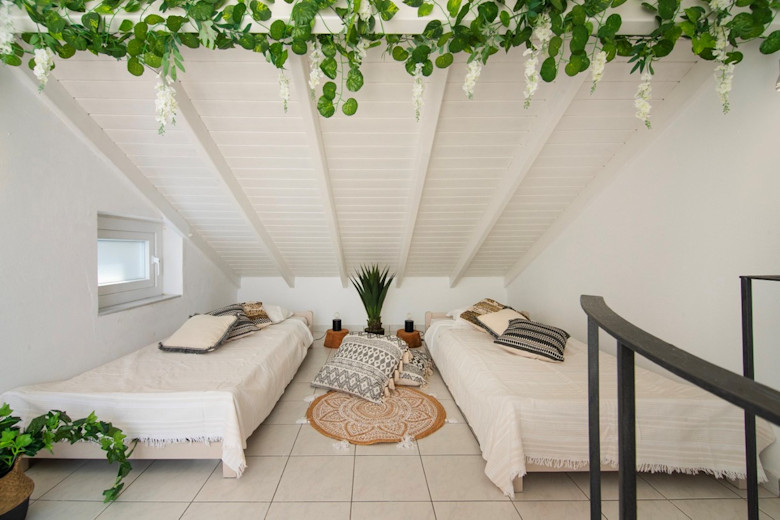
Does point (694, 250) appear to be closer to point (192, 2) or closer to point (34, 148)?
point (192, 2)

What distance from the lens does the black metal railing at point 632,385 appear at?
1.61ft

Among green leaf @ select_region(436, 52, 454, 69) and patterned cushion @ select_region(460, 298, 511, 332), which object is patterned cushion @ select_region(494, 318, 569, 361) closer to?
patterned cushion @ select_region(460, 298, 511, 332)

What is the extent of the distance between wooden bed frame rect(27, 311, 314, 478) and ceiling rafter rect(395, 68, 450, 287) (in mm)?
2088

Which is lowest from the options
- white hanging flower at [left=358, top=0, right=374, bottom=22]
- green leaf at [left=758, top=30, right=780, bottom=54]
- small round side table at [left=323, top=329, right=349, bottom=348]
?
small round side table at [left=323, top=329, right=349, bottom=348]

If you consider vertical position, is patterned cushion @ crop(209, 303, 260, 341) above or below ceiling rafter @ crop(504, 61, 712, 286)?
below

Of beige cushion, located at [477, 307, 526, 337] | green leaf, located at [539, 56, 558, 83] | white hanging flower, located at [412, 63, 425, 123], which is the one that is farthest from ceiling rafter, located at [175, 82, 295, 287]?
beige cushion, located at [477, 307, 526, 337]

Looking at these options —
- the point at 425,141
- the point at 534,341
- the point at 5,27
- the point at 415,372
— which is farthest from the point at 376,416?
the point at 5,27

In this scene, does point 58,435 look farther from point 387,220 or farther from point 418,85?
point 387,220

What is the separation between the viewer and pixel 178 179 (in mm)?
2891

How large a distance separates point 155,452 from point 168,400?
28cm

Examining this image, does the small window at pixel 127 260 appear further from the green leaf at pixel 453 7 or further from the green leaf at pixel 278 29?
the green leaf at pixel 453 7

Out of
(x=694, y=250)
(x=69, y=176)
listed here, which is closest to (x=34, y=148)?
(x=69, y=176)

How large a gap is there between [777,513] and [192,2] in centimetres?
327

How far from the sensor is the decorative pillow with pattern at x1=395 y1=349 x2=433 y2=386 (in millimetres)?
2986
